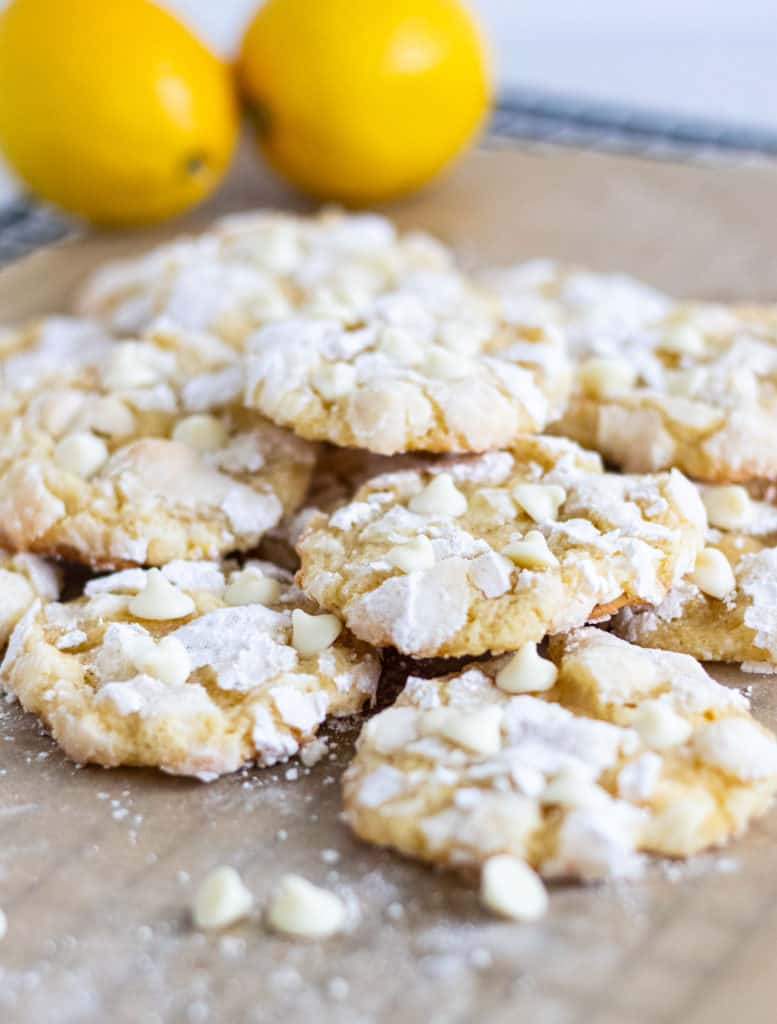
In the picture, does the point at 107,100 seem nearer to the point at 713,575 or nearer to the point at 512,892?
the point at 713,575

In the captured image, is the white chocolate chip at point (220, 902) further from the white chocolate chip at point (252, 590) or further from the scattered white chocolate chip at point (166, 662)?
the white chocolate chip at point (252, 590)

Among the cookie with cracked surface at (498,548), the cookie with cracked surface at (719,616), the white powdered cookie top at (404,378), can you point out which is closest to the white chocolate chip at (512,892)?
the cookie with cracked surface at (498,548)

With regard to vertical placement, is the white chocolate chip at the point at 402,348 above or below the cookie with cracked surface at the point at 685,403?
above

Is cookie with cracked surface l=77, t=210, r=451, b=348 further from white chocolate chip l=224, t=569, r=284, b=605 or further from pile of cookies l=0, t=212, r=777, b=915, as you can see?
white chocolate chip l=224, t=569, r=284, b=605

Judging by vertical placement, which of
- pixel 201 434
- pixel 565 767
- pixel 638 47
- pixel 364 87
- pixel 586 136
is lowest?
pixel 638 47

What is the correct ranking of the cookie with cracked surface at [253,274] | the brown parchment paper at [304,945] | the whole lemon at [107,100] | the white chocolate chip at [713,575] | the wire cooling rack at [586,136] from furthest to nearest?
the wire cooling rack at [586,136], the whole lemon at [107,100], the cookie with cracked surface at [253,274], the white chocolate chip at [713,575], the brown parchment paper at [304,945]

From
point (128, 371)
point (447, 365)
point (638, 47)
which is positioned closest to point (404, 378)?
point (447, 365)

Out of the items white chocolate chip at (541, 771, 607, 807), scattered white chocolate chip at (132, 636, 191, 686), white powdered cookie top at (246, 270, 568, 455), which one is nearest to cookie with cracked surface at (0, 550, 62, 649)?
scattered white chocolate chip at (132, 636, 191, 686)

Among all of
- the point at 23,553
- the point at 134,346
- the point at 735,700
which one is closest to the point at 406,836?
the point at 735,700
